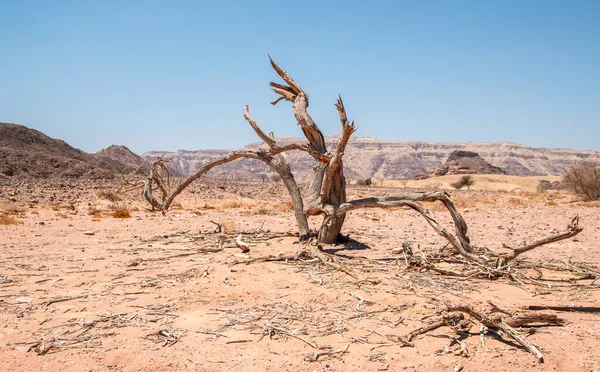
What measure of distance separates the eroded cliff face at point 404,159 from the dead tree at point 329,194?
9644 centimetres

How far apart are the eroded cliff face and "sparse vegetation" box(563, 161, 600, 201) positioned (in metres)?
85.3

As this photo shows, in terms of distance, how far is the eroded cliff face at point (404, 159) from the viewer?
4594 inches

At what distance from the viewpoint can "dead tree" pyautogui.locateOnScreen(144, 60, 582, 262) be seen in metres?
6.38

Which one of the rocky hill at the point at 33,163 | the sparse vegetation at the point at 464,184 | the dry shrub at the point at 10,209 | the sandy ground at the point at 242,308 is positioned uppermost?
the rocky hill at the point at 33,163

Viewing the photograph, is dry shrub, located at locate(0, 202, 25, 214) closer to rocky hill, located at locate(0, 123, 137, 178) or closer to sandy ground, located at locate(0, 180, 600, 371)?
sandy ground, located at locate(0, 180, 600, 371)

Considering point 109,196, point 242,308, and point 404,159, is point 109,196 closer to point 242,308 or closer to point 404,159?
point 242,308

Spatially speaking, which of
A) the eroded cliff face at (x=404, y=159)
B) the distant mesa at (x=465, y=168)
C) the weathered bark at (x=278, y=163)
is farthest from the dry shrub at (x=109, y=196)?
the eroded cliff face at (x=404, y=159)

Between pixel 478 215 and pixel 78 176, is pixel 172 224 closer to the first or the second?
pixel 478 215

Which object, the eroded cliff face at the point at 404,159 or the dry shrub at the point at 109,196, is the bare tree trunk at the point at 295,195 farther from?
the eroded cliff face at the point at 404,159

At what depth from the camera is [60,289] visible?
4.98 metres

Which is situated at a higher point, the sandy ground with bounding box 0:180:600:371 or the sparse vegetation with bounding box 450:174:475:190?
the sandy ground with bounding box 0:180:600:371

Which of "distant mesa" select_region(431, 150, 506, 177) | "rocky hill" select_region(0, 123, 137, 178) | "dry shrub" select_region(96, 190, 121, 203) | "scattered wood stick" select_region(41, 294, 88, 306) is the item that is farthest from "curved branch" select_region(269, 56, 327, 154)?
"distant mesa" select_region(431, 150, 506, 177)

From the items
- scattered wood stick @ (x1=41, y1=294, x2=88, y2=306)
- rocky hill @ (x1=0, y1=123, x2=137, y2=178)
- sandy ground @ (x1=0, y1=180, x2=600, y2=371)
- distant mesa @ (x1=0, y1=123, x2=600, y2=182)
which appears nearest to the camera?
sandy ground @ (x1=0, y1=180, x2=600, y2=371)

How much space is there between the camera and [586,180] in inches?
775
